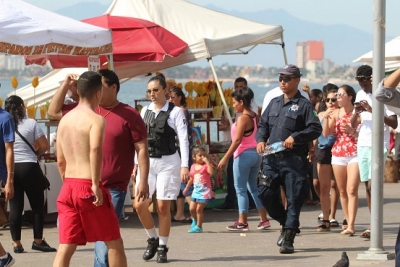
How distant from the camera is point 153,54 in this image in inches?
645

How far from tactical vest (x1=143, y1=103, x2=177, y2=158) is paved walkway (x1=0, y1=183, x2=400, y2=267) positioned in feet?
3.66

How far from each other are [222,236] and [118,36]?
5.15 m

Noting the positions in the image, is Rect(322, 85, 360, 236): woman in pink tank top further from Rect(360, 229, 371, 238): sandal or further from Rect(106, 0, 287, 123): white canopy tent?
Rect(106, 0, 287, 123): white canopy tent

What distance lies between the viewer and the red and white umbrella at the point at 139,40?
16.4 metres

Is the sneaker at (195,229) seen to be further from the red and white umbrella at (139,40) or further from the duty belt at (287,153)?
the red and white umbrella at (139,40)

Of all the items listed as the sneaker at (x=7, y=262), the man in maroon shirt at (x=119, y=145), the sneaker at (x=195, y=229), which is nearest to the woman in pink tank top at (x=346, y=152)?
the sneaker at (x=195, y=229)

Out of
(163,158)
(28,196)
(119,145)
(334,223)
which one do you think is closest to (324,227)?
(334,223)

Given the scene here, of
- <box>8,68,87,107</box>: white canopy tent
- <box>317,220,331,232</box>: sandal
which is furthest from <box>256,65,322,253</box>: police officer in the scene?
<box>8,68,87,107</box>: white canopy tent

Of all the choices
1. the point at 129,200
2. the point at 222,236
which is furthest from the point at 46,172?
the point at 222,236

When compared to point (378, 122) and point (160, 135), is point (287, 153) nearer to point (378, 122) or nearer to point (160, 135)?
point (160, 135)

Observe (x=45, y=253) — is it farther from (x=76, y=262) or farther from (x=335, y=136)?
(x=335, y=136)

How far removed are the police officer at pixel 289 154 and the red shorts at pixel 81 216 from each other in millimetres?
3551

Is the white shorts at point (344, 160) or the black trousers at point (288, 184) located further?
the white shorts at point (344, 160)

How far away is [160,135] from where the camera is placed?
Result: 11.0m
